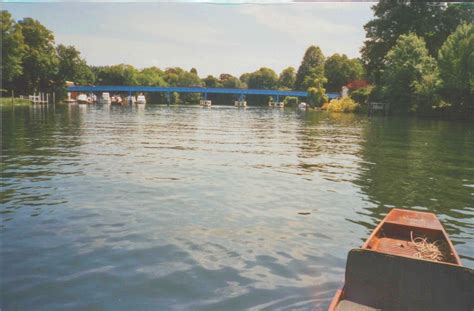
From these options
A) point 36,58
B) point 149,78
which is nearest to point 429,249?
point 36,58

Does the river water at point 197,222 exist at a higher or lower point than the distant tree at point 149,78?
lower

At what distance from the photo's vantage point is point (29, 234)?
8789 millimetres

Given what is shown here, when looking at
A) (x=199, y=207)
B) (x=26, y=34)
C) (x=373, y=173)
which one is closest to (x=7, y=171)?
(x=199, y=207)

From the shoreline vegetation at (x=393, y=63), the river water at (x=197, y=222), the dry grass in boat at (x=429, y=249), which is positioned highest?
the shoreline vegetation at (x=393, y=63)

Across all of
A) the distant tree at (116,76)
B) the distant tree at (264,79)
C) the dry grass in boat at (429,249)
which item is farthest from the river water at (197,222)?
the distant tree at (264,79)

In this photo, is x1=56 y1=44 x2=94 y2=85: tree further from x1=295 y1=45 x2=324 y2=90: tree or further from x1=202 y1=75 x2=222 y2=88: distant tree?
x1=202 y1=75 x2=222 y2=88: distant tree

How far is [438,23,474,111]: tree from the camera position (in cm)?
5131

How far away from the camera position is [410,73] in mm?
63875

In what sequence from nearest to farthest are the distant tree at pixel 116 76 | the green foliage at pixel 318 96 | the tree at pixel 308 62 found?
the green foliage at pixel 318 96 < the distant tree at pixel 116 76 < the tree at pixel 308 62

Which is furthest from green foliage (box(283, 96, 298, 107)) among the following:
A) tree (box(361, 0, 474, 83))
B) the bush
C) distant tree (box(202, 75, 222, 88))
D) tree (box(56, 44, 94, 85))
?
tree (box(56, 44, 94, 85))

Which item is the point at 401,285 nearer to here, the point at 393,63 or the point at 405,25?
the point at 393,63

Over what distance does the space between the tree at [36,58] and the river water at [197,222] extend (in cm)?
8312

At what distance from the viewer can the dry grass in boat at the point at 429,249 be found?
677 centimetres

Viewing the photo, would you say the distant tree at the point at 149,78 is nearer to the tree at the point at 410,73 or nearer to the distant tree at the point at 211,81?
the distant tree at the point at 211,81
